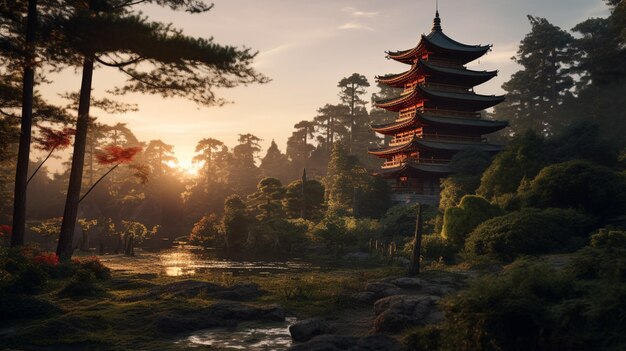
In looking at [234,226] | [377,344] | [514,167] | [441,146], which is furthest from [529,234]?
[234,226]

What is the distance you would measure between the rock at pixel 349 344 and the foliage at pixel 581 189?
658 inches

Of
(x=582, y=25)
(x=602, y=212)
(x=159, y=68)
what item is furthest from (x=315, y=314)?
(x=582, y=25)

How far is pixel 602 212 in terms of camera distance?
20.7 metres

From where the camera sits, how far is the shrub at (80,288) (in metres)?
12.6

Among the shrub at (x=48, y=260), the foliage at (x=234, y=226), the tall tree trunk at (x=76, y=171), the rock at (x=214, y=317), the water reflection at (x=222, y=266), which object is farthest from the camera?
the foliage at (x=234, y=226)

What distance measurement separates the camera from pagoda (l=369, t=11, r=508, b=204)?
38406 mm

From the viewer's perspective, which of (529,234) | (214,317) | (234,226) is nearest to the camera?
(214,317)

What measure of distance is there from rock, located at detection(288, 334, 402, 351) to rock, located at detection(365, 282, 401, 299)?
5.19 meters

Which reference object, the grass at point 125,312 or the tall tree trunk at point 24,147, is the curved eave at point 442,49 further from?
the tall tree trunk at point 24,147

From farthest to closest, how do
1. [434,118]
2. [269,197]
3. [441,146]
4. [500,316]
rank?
[434,118] < [269,197] < [441,146] < [500,316]

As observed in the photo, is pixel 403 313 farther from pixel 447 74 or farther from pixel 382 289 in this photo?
pixel 447 74

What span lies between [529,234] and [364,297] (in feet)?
29.6

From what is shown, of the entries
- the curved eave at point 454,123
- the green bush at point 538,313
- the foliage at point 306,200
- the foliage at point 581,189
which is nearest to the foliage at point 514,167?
the foliage at point 581,189

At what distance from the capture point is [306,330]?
876 centimetres
